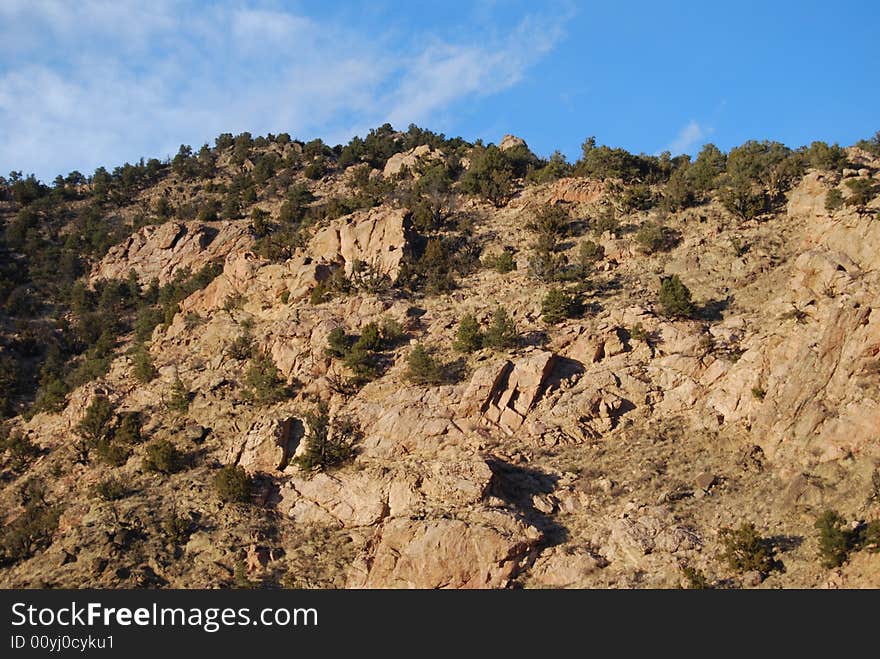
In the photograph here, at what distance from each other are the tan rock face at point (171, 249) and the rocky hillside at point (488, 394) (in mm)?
379

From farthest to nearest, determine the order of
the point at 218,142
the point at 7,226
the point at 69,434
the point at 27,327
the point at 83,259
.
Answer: the point at 218,142
the point at 7,226
the point at 83,259
the point at 27,327
the point at 69,434

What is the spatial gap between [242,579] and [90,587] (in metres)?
5.39

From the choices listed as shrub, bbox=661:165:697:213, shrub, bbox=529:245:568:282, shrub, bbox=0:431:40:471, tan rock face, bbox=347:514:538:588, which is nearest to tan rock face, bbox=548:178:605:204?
shrub, bbox=661:165:697:213

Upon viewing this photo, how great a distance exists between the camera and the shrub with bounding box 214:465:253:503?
92.0ft

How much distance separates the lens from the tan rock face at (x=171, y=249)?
161ft

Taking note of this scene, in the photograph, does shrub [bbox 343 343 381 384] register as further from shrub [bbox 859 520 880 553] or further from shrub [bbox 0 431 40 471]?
shrub [bbox 859 520 880 553]

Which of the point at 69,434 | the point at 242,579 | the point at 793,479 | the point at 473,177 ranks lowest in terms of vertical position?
the point at 242,579

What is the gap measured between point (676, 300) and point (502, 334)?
8220 millimetres

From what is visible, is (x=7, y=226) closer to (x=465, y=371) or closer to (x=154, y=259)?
(x=154, y=259)

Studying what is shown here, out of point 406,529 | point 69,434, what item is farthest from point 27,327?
point 406,529

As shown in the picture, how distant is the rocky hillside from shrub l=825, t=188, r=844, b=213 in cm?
14

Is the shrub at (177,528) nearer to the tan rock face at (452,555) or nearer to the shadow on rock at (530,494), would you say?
the tan rock face at (452,555)

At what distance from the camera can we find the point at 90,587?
24.6m

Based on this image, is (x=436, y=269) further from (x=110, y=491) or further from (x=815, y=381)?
(x=815, y=381)
